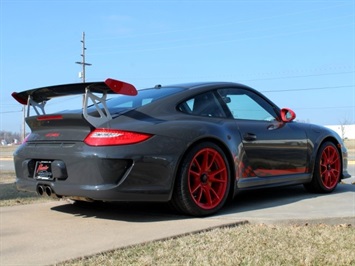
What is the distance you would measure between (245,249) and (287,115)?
277cm

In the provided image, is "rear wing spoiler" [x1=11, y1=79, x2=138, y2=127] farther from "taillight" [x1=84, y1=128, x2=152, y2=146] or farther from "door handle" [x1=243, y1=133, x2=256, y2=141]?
"door handle" [x1=243, y1=133, x2=256, y2=141]

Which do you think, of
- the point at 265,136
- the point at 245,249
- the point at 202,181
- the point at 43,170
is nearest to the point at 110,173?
the point at 43,170

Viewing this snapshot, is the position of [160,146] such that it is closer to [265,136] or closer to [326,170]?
[265,136]

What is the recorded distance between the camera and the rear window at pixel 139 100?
447 cm

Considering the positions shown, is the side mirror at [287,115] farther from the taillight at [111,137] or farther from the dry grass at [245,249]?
the taillight at [111,137]

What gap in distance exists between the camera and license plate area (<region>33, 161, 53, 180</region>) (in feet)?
13.7

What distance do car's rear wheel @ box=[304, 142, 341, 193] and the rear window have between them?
2248 millimetres

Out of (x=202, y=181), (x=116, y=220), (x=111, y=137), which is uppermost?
(x=111, y=137)

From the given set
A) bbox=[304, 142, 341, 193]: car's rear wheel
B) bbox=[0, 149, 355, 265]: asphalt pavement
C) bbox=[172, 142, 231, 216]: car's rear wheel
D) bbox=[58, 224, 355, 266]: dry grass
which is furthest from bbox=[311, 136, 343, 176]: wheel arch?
bbox=[58, 224, 355, 266]: dry grass

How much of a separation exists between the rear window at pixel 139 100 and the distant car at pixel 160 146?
0.02 m

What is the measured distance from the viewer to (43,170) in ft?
14.0

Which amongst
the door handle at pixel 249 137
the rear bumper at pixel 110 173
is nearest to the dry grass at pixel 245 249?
the rear bumper at pixel 110 173

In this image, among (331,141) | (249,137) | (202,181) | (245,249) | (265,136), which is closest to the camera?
(245,249)

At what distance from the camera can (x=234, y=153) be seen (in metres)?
4.61
